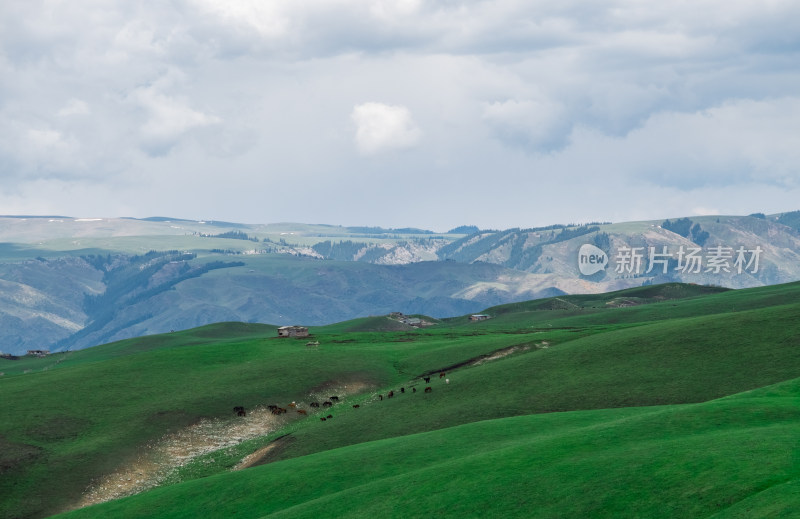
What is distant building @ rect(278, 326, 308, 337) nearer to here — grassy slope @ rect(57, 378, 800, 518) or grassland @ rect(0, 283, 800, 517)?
grassland @ rect(0, 283, 800, 517)

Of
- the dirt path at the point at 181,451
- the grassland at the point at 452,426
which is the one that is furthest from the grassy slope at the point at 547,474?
the dirt path at the point at 181,451

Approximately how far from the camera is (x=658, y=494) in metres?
39.5

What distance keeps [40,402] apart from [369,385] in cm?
4303

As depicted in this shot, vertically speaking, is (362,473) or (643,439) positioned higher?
(643,439)

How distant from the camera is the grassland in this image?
4297cm

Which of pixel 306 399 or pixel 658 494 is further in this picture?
pixel 306 399

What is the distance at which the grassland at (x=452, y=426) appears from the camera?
43.0 meters

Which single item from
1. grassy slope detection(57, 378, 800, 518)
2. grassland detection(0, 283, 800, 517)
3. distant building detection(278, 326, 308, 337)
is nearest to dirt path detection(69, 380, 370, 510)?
grassland detection(0, 283, 800, 517)

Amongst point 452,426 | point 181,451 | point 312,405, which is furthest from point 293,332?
point 452,426

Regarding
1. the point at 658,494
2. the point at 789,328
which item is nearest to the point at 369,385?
the point at 789,328

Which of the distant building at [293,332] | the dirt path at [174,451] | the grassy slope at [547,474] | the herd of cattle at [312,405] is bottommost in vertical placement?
the dirt path at [174,451]

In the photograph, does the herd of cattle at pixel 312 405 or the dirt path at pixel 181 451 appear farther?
the herd of cattle at pixel 312 405

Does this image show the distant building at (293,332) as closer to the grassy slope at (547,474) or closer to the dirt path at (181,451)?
the dirt path at (181,451)

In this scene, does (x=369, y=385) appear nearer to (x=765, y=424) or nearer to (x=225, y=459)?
(x=225, y=459)
